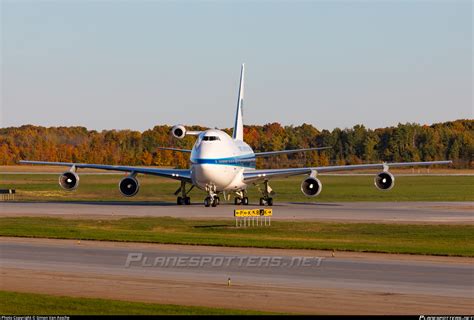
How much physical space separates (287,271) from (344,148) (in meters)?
138

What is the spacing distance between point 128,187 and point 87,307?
137ft

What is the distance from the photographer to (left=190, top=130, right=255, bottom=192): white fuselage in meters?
57.8

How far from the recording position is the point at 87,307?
2039 cm

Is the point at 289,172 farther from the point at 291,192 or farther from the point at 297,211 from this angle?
the point at 291,192

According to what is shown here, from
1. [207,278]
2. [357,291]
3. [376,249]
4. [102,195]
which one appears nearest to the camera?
[357,291]

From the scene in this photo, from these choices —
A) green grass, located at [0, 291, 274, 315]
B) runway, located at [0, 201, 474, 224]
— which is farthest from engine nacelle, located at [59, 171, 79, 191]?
green grass, located at [0, 291, 274, 315]

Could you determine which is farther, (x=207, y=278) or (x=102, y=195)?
(x=102, y=195)

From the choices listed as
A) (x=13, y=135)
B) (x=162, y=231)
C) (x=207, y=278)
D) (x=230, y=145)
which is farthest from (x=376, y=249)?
(x=13, y=135)

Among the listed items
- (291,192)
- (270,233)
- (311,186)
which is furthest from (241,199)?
(270,233)

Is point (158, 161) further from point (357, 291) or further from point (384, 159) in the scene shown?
point (357, 291)

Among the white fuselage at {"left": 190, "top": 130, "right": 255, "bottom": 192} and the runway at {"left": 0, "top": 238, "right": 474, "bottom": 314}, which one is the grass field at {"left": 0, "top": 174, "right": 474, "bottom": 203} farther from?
the runway at {"left": 0, "top": 238, "right": 474, "bottom": 314}

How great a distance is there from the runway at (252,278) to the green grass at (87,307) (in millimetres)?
849

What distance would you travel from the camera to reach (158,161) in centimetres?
15725

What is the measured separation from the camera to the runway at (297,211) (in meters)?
48.9
